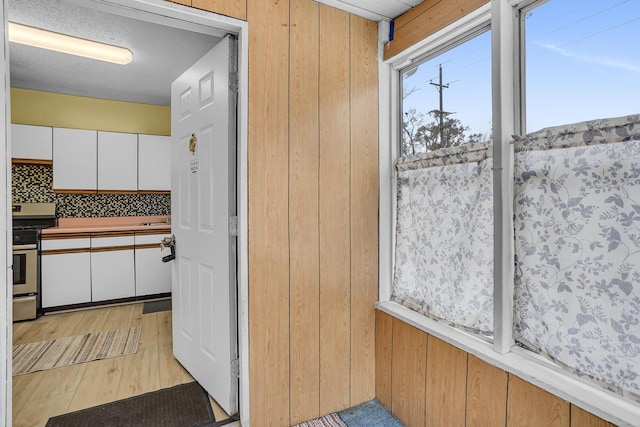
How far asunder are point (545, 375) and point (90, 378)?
2.83 metres

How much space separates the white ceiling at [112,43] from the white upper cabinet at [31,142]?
0.52m

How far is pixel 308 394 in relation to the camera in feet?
6.59

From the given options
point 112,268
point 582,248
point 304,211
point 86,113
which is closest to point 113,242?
point 112,268

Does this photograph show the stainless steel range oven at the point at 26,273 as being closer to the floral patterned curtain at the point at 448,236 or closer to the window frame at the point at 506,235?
the floral patterned curtain at the point at 448,236

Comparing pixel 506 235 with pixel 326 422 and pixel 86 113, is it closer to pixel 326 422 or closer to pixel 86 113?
pixel 326 422

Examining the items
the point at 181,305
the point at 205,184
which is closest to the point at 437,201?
the point at 205,184

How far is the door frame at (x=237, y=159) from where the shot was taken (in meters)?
1.43

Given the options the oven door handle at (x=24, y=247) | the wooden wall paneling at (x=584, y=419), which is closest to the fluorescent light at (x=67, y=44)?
the oven door handle at (x=24, y=247)

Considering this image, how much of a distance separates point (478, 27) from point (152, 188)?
4222mm

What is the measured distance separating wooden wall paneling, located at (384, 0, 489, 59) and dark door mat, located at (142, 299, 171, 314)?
361 cm

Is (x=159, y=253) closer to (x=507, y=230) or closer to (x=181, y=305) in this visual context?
(x=181, y=305)

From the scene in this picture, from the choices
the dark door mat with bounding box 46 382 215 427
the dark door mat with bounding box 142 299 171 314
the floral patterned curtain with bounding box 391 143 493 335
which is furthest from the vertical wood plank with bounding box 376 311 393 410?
the dark door mat with bounding box 142 299 171 314

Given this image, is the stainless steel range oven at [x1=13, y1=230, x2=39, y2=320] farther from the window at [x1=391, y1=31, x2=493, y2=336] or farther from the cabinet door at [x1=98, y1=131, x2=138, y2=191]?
the window at [x1=391, y1=31, x2=493, y2=336]

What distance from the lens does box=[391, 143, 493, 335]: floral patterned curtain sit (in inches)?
66.4
